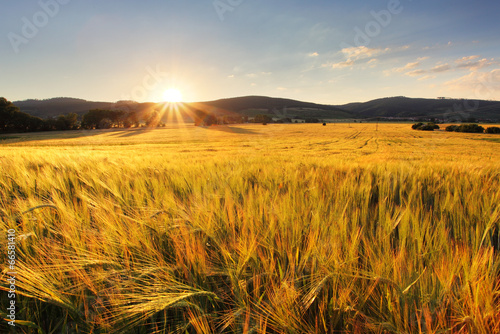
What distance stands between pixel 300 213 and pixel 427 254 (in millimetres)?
671

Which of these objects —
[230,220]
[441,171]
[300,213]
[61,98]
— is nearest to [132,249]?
→ [230,220]

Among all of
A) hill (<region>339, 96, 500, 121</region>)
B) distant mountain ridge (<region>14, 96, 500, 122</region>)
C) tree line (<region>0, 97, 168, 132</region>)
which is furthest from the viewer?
distant mountain ridge (<region>14, 96, 500, 122</region>)

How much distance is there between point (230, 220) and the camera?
135 centimetres

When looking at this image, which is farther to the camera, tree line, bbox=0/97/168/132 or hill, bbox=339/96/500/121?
hill, bbox=339/96/500/121

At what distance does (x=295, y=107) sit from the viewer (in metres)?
138

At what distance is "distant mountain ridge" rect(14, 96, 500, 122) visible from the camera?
90.2 m

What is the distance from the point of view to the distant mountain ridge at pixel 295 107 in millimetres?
90250

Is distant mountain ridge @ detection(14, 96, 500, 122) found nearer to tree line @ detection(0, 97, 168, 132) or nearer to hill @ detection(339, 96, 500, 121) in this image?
hill @ detection(339, 96, 500, 121)
